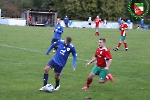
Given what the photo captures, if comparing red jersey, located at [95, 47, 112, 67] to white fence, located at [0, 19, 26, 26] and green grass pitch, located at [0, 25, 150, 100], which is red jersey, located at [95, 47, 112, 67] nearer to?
green grass pitch, located at [0, 25, 150, 100]

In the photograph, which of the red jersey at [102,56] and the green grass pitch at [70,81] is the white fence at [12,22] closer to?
the green grass pitch at [70,81]

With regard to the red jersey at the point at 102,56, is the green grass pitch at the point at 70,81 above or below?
below

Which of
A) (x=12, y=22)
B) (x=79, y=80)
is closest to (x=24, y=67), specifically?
(x=79, y=80)

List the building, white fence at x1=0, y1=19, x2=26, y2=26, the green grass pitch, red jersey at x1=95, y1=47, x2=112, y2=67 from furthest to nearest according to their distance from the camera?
the building
white fence at x1=0, y1=19, x2=26, y2=26
red jersey at x1=95, y1=47, x2=112, y2=67
the green grass pitch

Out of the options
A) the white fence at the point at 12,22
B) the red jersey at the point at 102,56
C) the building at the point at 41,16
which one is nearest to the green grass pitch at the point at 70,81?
the red jersey at the point at 102,56

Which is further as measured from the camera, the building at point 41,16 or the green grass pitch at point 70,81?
the building at point 41,16

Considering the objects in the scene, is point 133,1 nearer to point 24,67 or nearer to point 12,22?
point 12,22

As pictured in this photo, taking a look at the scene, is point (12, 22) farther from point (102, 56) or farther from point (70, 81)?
point (102, 56)

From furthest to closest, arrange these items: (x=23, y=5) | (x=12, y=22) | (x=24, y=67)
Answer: (x=23, y=5), (x=12, y=22), (x=24, y=67)

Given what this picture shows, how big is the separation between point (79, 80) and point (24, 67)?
316 cm

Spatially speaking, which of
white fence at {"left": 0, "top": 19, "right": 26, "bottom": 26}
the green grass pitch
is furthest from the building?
the green grass pitch

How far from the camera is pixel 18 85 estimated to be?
11242mm

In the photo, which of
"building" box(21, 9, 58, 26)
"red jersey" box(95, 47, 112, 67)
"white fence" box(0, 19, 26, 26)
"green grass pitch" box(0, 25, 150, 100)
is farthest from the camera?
"building" box(21, 9, 58, 26)

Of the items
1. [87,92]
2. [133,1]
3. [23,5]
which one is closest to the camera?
[87,92]
